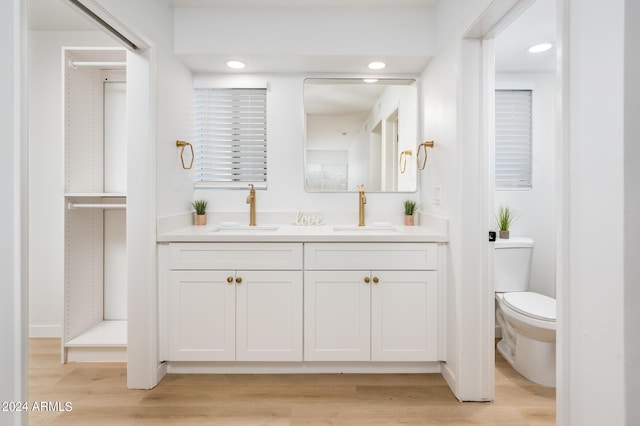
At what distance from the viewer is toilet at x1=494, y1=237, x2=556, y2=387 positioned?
2.04 metres

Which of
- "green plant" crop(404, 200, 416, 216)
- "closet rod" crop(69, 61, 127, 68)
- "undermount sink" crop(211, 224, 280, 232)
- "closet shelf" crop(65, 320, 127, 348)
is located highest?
"closet rod" crop(69, 61, 127, 68)

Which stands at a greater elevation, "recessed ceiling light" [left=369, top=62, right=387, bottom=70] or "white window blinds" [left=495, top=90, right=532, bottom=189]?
"recessed ceiling light" [left=369, top=62, right=387, bottom=70]

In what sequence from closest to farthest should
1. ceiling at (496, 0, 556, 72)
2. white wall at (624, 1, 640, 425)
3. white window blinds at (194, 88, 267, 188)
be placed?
1. white wall at (624, 1, 640, 425)
2. ceiling at (496, 0, 556, 72)
3. white window blinds at (194, 88, 267, 188)

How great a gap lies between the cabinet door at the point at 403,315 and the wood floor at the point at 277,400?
21cm

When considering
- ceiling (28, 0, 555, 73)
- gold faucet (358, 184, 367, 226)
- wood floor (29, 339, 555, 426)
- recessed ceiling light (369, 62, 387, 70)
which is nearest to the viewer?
wood floor (29, 339, 555, 426)

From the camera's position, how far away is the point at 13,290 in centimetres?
113

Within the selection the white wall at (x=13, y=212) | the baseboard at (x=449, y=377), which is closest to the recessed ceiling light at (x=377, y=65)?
the white wall at (x=13, y=212)

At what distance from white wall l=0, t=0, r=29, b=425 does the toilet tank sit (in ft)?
8.68

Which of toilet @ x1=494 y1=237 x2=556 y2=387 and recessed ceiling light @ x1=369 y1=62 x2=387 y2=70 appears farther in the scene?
recessed ceiling light @ x1=369 y1=62 x2=387 y2=70

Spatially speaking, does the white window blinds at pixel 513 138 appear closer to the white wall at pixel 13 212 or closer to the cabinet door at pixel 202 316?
the cabinet door at pixel 202 316

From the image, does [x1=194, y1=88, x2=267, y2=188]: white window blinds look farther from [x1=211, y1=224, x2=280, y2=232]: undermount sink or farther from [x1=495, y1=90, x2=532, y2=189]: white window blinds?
[x1=495, y1=90, x2=532, y2=189]: white window blinds

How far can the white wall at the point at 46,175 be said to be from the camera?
2658 millimetres

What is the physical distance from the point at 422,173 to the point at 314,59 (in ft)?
3.66

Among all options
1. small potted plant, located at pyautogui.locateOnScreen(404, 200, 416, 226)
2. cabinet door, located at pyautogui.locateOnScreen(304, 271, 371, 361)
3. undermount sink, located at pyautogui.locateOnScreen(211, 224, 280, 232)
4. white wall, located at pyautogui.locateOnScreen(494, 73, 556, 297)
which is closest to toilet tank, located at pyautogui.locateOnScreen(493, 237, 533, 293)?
white wall, located at pyautogui.locateOnScreen(494, 73, 556, 297)
